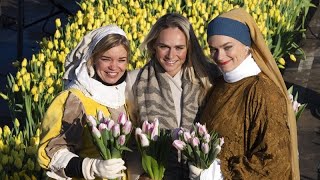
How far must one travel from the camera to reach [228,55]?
3.24m

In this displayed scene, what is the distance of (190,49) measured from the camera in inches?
139

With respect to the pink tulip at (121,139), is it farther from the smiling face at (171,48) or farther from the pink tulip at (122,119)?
the smiling face at (171,48)

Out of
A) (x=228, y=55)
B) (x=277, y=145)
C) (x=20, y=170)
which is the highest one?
(x=228, y=55)

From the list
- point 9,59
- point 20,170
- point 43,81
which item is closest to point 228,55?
point 20,170

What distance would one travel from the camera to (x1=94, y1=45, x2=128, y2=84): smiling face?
3.35 meters

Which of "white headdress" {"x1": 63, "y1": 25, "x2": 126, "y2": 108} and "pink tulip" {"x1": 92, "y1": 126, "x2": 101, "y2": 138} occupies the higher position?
"white headdress" {"x1": 63, "y1": 25, "x2": 126, "y2": 108}

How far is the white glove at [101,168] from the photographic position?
10.4 ft

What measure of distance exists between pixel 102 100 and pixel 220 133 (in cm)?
51

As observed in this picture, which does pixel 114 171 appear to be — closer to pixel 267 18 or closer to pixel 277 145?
pixel 277 145

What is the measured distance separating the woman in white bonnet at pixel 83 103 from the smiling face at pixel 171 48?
0.58ft

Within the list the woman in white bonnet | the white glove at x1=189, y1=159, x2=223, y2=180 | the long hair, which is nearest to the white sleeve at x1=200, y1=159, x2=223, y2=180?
the white glove at x1=189, y1=159, x2=223, y2=180

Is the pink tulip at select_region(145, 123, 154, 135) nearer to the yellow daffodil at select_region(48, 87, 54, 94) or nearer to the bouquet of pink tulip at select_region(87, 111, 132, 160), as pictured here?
the bouquet of pink tulip at select_region(87, 111, 132, 160)

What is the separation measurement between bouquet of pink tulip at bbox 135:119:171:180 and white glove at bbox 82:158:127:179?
13 centimetres

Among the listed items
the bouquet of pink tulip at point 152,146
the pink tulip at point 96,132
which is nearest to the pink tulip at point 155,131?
the bouquet of pink tulip at point 152,146
